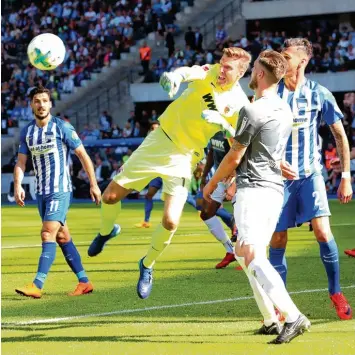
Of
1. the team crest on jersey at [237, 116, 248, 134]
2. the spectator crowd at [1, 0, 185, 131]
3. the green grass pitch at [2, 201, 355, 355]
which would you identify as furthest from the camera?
the spectator crowd at [1, 0, 185, 131]

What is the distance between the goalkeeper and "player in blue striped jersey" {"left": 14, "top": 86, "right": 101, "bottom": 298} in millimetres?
808

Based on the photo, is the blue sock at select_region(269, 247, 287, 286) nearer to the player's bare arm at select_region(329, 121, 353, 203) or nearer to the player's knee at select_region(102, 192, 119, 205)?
the player's bare arm at select_region(329, 121, 353, 203)

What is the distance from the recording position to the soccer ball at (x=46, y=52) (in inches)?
451

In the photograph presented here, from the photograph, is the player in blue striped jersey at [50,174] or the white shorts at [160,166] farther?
the player in blue striped jersey at [50,174]

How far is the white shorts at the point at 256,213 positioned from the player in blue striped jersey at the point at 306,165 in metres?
1.13

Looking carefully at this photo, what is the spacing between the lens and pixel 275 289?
7.38 m

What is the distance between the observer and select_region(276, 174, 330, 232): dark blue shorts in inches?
343

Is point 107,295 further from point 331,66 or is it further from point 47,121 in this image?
point 331,66

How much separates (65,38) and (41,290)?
3655 cm

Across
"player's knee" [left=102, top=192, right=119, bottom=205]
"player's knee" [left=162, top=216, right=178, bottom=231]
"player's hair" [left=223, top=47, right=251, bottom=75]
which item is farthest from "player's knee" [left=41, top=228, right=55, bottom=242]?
"player's hair" [left=223, top=47, right=251, bottom=75]

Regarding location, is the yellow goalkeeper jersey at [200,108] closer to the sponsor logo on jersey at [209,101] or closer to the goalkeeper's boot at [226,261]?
the sponsor logo on jersey at [209,101]

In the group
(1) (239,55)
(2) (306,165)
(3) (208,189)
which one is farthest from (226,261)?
(3) (208,189)

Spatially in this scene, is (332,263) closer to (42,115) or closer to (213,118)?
(213,118)

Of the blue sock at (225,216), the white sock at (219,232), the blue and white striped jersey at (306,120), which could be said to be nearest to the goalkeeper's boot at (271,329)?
the blue and white striped jersey at (306,120)
